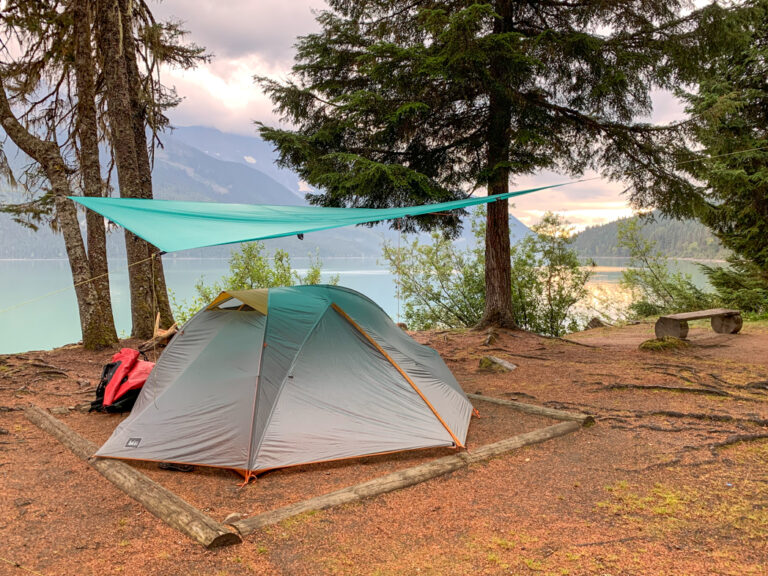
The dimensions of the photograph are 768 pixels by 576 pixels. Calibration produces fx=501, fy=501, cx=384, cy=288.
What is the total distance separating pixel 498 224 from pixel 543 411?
4683 mm

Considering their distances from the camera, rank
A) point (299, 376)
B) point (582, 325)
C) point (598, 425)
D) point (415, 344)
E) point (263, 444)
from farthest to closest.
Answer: point (582, 325)
point (415, 344)
point (598, 425)
point (299, 376)
point (263, 444)

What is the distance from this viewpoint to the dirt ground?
2221mm

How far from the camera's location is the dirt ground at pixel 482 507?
2.22m

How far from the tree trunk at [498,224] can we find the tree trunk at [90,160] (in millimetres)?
5905

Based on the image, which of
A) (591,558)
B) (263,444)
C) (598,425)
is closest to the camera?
(591,558)

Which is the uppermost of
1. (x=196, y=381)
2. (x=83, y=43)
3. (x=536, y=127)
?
(x=83, y=43)

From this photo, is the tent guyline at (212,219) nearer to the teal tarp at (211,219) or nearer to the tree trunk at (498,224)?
the teal tarp at (211,219)

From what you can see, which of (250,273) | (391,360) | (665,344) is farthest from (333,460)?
(250,273)

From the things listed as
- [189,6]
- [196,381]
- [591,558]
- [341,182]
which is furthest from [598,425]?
[189,6]

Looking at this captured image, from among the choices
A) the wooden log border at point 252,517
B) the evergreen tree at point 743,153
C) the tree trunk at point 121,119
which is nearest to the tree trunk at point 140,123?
the tree trunk at point 121,119

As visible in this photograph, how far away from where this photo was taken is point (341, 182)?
7.18 metres

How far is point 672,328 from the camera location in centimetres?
785

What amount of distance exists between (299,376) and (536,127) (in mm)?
5675

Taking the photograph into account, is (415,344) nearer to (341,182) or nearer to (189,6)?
(341,182)
